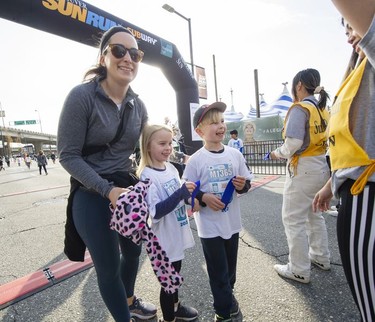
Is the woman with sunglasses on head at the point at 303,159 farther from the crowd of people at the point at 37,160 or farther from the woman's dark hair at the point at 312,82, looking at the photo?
the crowd of people at the point at 37,160

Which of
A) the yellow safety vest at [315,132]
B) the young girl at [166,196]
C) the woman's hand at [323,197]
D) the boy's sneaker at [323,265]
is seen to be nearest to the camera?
the woman's hand at [323,197]

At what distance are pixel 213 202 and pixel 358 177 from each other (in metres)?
0.99

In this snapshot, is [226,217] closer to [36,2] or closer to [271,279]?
[271,279]

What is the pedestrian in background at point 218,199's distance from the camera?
1.80 meters

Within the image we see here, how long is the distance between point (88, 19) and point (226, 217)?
430 cm

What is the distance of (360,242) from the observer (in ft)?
3.03

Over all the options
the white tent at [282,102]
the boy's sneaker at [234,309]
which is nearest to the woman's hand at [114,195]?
the boy's sneaker at [234,309]

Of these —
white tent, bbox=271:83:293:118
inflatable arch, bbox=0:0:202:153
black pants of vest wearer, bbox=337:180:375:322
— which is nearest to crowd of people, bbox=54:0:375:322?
black pants of vest wearer, bbox=337:180:375:322

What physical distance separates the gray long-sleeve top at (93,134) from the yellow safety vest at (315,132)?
1480 millimetres

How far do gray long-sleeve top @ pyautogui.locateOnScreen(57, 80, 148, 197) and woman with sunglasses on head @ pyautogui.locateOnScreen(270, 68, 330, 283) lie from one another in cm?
140

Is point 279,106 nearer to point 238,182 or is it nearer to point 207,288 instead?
point 207,288

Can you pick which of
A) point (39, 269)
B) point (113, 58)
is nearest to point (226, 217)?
point (113, 58)

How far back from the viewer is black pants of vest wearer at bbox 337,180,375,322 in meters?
0.90

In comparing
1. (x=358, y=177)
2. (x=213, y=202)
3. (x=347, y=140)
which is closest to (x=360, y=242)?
(x=358, y=177)
